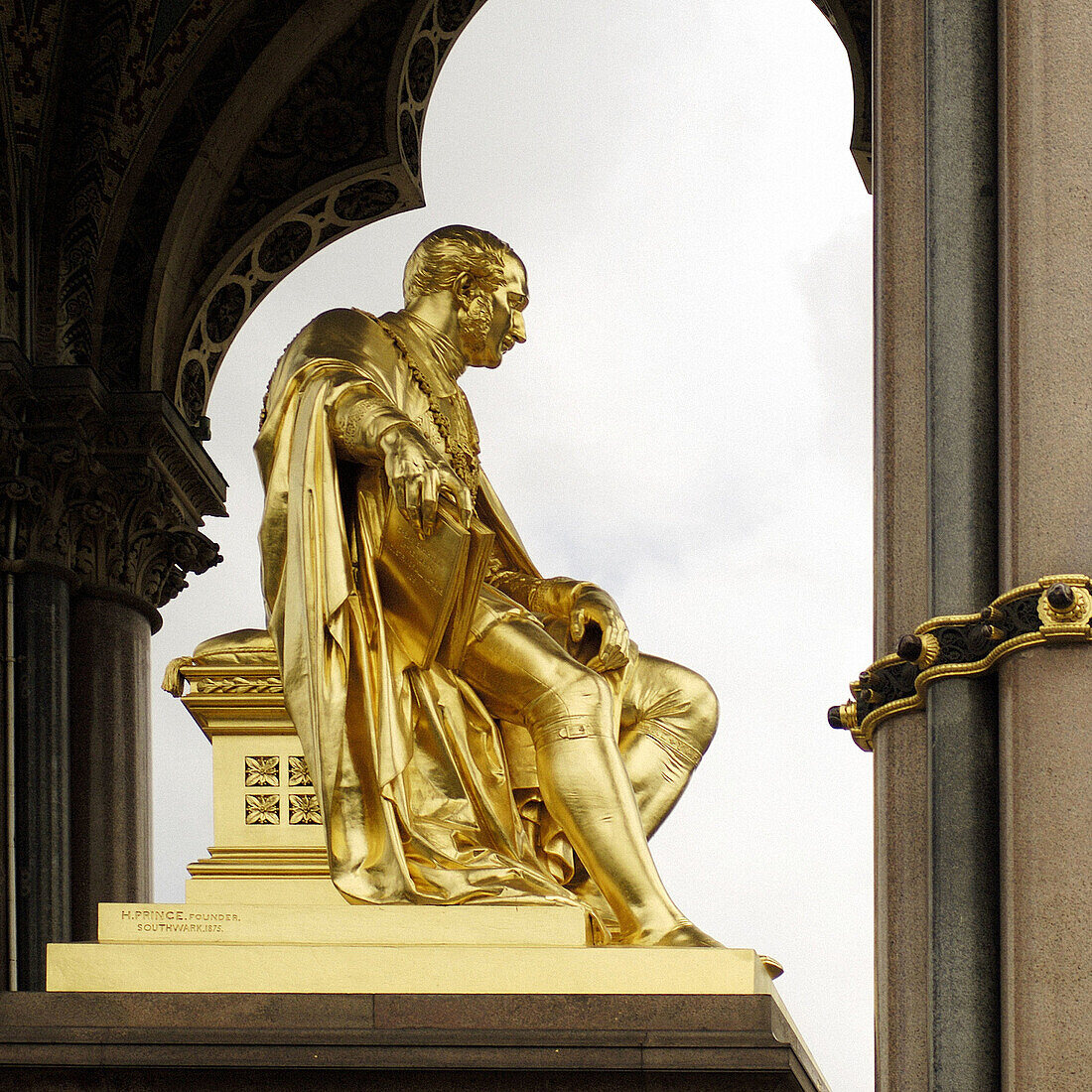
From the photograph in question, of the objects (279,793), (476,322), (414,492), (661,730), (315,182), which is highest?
(315,182)

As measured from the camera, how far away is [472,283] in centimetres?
702

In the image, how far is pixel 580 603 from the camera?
6.83m

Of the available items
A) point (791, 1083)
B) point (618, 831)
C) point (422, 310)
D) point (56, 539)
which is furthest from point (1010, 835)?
point (56, 539)

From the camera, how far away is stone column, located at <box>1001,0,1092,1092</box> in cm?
465

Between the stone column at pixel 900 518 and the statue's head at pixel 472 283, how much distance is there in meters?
1.43

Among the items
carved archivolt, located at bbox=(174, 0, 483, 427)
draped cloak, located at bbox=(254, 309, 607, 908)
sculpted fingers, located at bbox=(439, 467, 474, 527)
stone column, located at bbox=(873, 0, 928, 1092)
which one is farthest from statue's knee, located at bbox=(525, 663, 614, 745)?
carved archivolt, located at bbox=(174, 0, 483, 427)

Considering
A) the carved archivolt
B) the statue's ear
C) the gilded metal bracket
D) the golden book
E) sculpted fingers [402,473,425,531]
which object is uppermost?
the carved archivolt

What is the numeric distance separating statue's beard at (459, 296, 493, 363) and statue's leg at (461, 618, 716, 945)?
0.91 meters

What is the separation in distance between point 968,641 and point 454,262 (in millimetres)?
2505

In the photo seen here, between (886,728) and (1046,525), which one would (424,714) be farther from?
(1046,525)

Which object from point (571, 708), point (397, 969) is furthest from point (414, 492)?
point (397, 969)

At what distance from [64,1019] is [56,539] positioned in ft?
15.6

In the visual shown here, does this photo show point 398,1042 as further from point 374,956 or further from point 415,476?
point 415,476

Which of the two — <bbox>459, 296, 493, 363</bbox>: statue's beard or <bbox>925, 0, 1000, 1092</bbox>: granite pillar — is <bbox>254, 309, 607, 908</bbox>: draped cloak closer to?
<bbox>459, 296, 493, 363</bbox>: statue's beard
